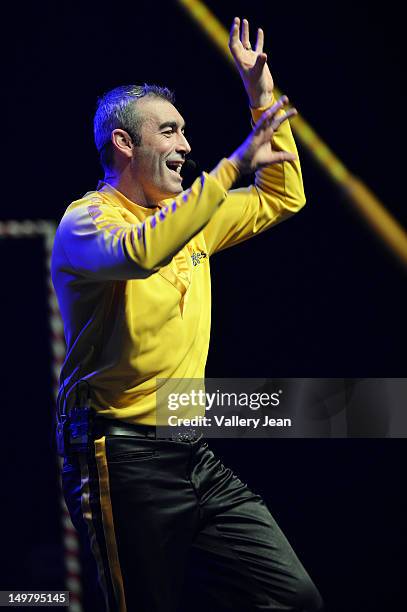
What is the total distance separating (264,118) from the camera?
2.12 m

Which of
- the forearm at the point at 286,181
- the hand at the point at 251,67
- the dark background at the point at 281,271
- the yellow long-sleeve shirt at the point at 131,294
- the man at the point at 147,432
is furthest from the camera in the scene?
the dark background at the point at 281,271

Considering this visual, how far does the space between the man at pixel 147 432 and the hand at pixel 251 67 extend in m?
0.02

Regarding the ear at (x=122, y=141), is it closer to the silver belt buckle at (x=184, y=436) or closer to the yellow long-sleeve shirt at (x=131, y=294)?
the yellow long-sleeve shirt at (x=131, y=294)

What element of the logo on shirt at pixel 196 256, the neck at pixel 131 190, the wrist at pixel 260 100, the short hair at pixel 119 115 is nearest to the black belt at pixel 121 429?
the logo on shirt at pixel 196 256

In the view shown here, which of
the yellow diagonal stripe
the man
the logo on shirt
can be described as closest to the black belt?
the man

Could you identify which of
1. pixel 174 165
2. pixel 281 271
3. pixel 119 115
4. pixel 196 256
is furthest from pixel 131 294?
pixel 281 271

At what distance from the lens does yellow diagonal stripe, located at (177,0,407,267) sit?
3.41 m

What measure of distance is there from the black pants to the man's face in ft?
2.21

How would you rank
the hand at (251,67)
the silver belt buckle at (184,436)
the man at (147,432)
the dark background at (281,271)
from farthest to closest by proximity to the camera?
Result: the dark background at (281,271), the hand at (251,67), the silver belt buckle at (184,436), the man at (147,432)

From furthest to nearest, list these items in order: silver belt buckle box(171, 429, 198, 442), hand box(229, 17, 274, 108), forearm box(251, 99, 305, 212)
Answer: forearm box(251, 99, 305, 212) → hand box(229, 17, 274, 108) → silver belt buckle box(171, 429, 198, 442)

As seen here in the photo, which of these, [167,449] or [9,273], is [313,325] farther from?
[167,449]

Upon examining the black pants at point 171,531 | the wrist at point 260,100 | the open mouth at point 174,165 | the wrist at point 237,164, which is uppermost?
the wrist at point 260,100

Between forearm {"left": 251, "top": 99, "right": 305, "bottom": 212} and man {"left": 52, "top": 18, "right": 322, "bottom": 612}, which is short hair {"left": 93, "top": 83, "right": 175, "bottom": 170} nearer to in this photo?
man {"left": 52, "top": 18, "right": 322, "bottom": 612}

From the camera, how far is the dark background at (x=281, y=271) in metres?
3.39
